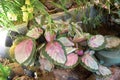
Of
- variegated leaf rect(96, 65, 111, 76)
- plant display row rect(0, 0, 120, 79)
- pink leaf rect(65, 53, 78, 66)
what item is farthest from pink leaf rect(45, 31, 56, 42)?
variegated leaf rect(96, 65, 111, 76)

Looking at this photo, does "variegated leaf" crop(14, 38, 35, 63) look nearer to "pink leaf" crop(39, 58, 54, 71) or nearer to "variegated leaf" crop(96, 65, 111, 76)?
"pink leaf" crop(39, 58, 54, 71)

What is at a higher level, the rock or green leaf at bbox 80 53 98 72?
green leaf at bbox 80 53 98 72

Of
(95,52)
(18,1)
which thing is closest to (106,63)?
(95,52)

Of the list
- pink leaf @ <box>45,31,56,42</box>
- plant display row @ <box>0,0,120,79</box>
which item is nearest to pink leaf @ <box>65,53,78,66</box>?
plant display row @ <box>0,0,120,79</box>

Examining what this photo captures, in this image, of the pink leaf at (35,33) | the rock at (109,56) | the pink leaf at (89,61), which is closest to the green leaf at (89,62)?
the pink leaf at (89,61)

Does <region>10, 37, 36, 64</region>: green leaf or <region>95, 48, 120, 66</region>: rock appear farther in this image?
<region>95, 48, 120, 66</region>: rock

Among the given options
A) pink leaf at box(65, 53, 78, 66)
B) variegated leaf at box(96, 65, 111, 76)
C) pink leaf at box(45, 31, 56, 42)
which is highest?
pink leaf at box(45, 31, 56, 42)
